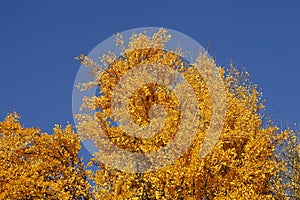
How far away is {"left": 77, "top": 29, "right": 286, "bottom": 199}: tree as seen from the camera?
1038 inches

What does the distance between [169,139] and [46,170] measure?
8909mm

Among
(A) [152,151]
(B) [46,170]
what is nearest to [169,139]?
(A) [152,151]

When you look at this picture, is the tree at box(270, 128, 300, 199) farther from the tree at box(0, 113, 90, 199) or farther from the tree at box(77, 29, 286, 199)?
the tree at box(0, 113, 90, 199)

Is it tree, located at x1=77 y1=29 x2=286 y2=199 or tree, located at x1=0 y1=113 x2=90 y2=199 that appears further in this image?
tree, located at x1=0 y1=113 x2=90 y2=199

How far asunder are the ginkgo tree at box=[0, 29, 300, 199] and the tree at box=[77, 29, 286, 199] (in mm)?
60

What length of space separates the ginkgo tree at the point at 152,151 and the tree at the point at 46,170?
66 mm

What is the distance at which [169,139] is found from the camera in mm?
28859

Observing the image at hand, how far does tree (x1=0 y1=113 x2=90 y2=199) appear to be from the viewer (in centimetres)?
3034

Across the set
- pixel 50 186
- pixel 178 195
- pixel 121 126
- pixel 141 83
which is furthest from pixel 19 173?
pixel 178 195

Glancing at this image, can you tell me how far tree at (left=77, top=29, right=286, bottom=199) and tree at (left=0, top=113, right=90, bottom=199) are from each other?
145 cm

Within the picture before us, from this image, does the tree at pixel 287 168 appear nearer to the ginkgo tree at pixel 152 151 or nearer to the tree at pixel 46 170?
the ginkgo tree at pixel 152 151

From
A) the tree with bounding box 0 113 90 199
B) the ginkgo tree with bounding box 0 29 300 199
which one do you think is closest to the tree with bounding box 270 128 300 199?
the ginkgo tree with bounding box 0 29 300 199

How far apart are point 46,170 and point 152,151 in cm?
809

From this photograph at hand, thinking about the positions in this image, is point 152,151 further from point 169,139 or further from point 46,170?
point 46,170
